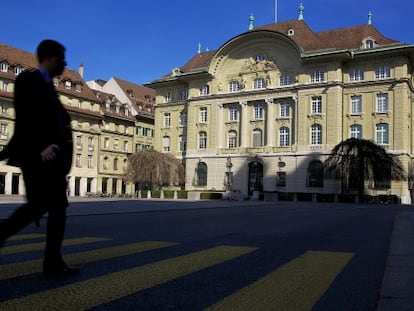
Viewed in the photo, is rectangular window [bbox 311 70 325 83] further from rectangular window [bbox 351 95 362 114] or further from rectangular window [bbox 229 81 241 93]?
rectangular window [bbox 229 81 241 93]

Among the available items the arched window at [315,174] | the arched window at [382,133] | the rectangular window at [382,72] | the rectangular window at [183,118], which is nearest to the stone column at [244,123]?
the arched window at [315,174]

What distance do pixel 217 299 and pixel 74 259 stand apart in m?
2.45

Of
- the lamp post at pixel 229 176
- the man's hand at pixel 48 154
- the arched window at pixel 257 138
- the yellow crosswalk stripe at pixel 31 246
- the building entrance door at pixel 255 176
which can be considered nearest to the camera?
the man's hand at pixel 48 154

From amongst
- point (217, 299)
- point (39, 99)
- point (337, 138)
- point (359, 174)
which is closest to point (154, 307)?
point (217, 299)

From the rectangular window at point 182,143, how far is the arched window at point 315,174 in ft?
69.4

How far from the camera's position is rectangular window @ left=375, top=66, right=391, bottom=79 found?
199 ft

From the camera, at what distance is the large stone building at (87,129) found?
6726 cm

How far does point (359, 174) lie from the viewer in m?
53.2

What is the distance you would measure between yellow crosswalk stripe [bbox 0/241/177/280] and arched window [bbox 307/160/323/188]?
56.1 meters

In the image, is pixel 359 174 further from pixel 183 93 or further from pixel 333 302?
pixel 333 302

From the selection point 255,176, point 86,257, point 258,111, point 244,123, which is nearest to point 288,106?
point 258,111

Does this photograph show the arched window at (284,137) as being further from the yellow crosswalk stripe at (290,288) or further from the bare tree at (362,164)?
the yellow crosswalk stripe at (290,288)

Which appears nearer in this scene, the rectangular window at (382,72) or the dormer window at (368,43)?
the rectangular window at (382,72)

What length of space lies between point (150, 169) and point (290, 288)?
60882 millimetres
